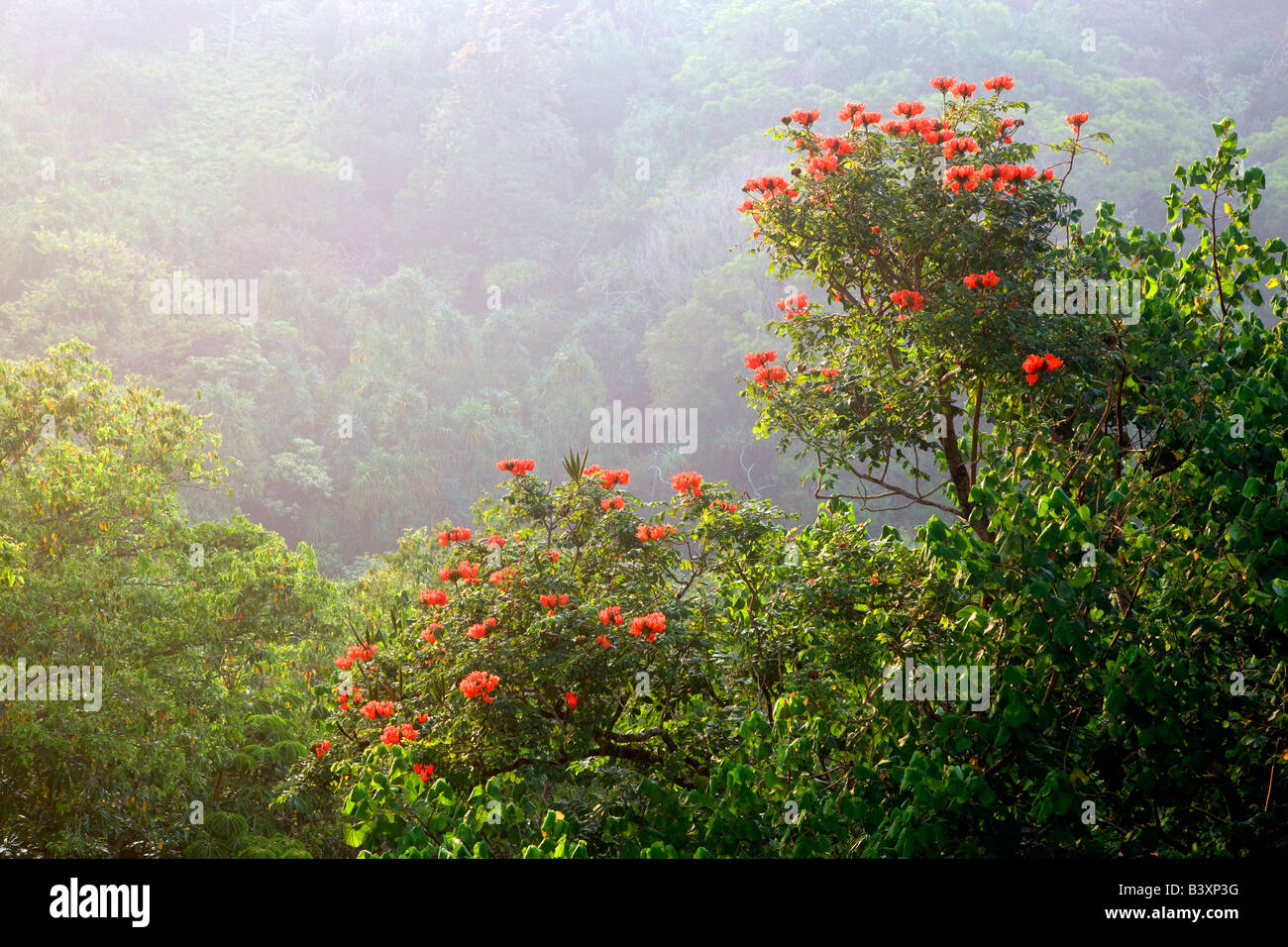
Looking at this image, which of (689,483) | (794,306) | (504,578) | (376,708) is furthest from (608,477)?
(794,306)

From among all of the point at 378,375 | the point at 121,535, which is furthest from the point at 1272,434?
the point at 378,375

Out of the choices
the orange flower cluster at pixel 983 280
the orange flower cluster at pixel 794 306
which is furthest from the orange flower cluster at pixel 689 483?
the orange flower cluster at pixel 794 306

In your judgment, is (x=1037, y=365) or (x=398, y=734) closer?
(x=398, y=734)

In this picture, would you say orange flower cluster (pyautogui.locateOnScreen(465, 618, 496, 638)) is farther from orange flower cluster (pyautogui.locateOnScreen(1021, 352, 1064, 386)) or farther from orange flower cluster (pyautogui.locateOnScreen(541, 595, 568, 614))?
orange flower cluster (pyautogui.locateOnScreen(1021, 352, 1064, 386))

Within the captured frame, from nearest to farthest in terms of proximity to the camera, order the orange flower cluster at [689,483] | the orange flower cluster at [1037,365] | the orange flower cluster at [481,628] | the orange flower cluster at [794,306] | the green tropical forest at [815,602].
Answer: the green tropical forest at [815,602], the orange flower cluster at [1037,365], the orange flower cluster at [481,628], the orange flower cluster at [689,483], the orange flower cluster at [794,306]

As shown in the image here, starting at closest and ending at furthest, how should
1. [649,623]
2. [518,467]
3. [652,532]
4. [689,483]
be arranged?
1. [649,623]
2. [689,483]
3. [652,532]
4. [518,467]

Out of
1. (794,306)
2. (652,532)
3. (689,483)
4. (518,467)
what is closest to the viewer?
(689,483)

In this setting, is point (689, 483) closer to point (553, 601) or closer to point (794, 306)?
point (553, 601)

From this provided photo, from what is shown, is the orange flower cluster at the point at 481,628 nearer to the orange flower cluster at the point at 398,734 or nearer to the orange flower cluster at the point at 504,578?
the orange flower cluster at the point at 504,578

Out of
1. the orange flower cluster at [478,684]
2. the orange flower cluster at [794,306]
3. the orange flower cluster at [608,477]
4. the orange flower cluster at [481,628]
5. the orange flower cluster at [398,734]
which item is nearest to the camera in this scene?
the orange flower cluster at [398,734]

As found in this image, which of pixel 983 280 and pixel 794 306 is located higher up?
pixel 794 306
